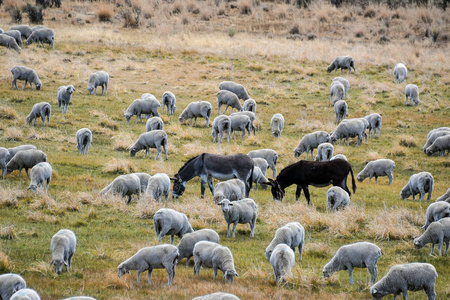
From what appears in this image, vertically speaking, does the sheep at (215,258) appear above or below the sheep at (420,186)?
above

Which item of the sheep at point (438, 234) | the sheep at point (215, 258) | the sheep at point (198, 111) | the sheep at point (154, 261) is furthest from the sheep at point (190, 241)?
the sheep at point (198, 111)

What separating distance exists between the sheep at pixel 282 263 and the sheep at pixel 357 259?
85cm

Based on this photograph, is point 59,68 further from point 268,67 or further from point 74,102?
point 268,67

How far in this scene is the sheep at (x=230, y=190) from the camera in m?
14.3

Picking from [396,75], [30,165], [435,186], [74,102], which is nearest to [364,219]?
[435,186]

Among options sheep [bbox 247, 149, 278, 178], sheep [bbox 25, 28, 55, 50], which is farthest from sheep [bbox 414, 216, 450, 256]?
sheep [bbox 25, 28, 55, 50]

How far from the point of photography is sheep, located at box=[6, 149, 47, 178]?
644 inches

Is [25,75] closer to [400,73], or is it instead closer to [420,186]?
[420,186]

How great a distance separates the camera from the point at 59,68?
106 ft

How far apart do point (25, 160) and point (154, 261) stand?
8768 mm

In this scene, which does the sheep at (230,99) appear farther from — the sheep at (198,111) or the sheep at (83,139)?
the sheep at (83,139)

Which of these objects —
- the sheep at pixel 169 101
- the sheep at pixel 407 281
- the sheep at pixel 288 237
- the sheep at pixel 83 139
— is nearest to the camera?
the sheep at pixel 407 281

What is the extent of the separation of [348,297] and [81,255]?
532cm

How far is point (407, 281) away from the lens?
867 centimetres
